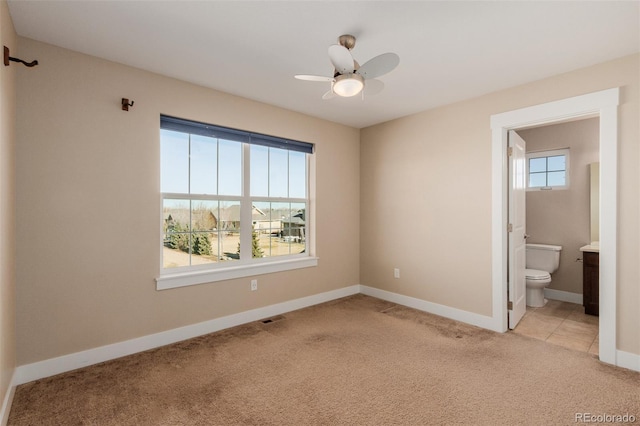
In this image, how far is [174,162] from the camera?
3125 mm

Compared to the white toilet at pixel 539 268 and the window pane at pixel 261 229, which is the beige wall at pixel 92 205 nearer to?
the window pane at pixel 261 229

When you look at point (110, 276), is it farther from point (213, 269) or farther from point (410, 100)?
point (410, 100)

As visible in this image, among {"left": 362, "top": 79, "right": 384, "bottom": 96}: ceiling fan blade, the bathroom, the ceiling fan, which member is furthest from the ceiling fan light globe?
the bathroom

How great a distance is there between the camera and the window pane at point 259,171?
12.2 ft

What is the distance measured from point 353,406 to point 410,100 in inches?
117

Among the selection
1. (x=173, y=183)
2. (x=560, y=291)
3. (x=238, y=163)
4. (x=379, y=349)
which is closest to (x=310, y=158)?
(x=238, y=163)

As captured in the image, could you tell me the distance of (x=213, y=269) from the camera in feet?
10.9

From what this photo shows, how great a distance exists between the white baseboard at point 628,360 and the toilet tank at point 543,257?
1934mm

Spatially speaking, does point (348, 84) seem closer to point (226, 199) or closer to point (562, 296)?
point (226, 199)

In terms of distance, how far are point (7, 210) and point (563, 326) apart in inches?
193

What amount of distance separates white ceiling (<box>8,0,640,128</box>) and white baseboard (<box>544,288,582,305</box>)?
3039 mm

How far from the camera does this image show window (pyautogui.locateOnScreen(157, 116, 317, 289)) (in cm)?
311

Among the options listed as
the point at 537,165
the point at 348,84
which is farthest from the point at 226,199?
the point at 537,165

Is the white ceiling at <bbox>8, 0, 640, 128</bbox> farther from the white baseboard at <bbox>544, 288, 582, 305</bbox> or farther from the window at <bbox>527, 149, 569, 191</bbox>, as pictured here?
the white baseboard at <bbox>544, 288, 582, 305</bbox>
